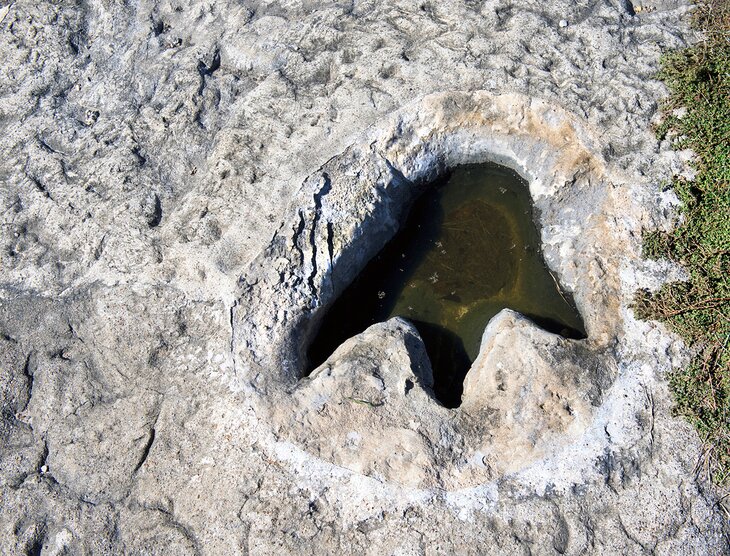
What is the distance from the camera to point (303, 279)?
477 centimetres

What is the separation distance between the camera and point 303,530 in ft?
13.0

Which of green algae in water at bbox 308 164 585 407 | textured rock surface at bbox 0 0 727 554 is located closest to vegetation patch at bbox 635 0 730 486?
textured rock surface at bbox 0 0 727 554

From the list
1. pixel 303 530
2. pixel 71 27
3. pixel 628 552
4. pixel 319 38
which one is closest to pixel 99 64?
pixel 71 27

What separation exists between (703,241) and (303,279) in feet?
10.0

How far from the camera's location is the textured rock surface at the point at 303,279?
4043mm

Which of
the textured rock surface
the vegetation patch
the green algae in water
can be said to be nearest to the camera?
the textured rock surface

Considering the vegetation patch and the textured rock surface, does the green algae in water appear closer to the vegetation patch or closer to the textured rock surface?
the textured rock surface

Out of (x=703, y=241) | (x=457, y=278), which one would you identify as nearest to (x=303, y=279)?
(x=457, y=278)

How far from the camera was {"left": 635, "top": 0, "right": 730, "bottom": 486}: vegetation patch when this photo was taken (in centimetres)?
424

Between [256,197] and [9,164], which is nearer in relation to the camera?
[256,197]

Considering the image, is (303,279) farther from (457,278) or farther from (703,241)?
(703,241)

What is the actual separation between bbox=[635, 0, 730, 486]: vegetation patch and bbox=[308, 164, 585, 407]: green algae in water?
32.1 inches

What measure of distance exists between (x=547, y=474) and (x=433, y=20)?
13.1ft

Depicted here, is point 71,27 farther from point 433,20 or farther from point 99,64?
point 433,20
